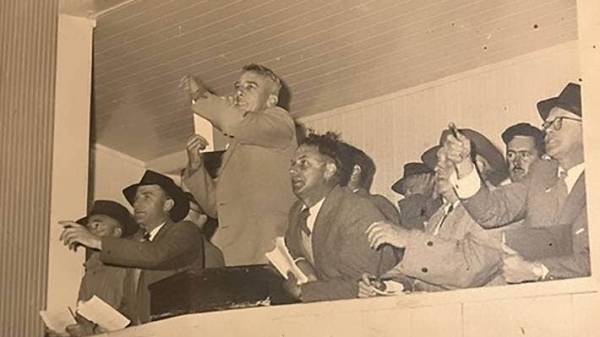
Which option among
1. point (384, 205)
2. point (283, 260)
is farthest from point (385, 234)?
point (283, 260)

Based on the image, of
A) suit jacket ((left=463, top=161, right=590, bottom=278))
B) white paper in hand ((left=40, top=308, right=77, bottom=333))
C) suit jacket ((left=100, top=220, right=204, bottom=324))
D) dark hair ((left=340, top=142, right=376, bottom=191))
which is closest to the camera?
suit jacket ((left=463, top=161, right=590, bottom=278))

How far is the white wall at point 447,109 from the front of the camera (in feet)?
4.20

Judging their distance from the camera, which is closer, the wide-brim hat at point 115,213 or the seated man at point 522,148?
the seated man at point 522,148

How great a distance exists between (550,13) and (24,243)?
29.2 inches

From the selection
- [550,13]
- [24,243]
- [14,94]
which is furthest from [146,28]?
[550,13]

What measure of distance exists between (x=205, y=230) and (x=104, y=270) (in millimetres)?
170

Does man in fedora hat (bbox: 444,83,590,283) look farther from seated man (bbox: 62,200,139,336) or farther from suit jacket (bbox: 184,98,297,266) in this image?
seated man (bbox: 62,200,139,336)

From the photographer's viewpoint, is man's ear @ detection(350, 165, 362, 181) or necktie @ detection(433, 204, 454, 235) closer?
necktie @ detection(433, 204, 454, 235)

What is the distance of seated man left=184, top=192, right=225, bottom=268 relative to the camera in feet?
4.81

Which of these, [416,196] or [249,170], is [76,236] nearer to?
[249,170]

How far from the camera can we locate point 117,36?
165cm

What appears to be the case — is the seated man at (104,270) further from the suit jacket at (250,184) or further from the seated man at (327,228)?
the seated man at (327,228)

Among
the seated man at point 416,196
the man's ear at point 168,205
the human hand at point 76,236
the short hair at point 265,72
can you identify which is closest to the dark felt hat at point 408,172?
the seated man at point 416,196

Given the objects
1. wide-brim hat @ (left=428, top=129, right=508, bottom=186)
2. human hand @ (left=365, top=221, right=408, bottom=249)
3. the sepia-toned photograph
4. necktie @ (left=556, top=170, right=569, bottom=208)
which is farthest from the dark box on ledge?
necktie @ (left=556, top=170, right=569, bottom=208)
